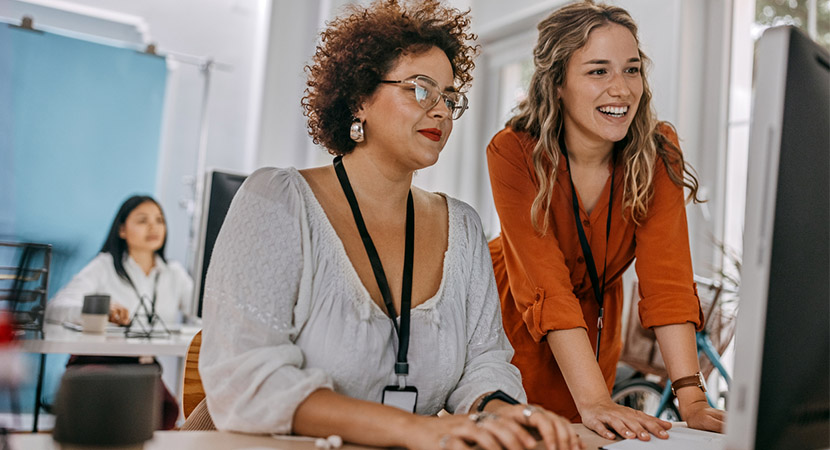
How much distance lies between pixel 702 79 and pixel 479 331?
2.38 m

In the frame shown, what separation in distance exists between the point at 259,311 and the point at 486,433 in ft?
1.31

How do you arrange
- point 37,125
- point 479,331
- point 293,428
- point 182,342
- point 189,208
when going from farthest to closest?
point 189,208, point 37,125, point 182,342, point 479,331, point 293,428

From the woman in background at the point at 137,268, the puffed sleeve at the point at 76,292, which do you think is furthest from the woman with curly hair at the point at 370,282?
the woman in background at the point at 137,268

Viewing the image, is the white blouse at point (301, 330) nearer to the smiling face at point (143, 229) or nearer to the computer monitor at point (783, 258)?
the computer monitor at point (783, 258)

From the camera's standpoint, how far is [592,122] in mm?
1590

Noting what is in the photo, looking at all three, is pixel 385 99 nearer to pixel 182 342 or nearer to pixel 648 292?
pixel 648 292

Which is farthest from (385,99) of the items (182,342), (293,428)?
(182,342)

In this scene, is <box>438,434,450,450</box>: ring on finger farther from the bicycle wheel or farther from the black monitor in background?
the bicycle wheel

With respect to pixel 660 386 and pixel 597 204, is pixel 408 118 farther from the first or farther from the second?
pixel 660 386

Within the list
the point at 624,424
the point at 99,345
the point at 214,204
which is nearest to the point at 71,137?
the point at 99,345

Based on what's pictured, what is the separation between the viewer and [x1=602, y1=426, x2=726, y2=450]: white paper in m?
1.05

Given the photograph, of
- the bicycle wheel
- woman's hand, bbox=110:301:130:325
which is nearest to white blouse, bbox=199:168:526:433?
the bicycle wheel

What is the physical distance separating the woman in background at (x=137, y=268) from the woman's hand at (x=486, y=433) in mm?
2989

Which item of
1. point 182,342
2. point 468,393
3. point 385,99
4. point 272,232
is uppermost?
point 385,99
